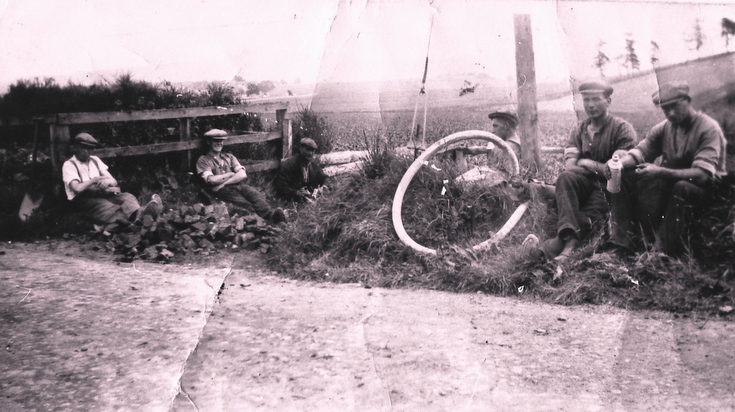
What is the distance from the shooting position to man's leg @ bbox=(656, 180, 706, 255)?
4746 millimetres

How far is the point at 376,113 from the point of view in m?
6.98

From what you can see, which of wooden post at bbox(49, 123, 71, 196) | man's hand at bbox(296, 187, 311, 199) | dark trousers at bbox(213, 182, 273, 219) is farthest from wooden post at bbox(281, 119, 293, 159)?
wooden post at bbox(49, 123, 71, 196)

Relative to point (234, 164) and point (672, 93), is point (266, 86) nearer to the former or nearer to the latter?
point (234, 164)

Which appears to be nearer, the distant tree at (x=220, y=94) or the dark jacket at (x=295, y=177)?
the distant tree at (x=220, y=94)

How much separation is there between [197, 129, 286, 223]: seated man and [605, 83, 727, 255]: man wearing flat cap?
401 cm

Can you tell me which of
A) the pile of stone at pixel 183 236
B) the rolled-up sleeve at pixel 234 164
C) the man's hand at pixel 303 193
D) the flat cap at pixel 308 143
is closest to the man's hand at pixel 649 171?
the pile of stone at pixel 183 236

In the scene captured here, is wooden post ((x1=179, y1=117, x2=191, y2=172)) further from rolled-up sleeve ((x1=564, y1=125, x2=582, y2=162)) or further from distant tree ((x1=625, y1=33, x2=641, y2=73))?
distant tree ((x1=625, y1=33, x2=641, y2=73))

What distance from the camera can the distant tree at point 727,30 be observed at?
16.8 ft

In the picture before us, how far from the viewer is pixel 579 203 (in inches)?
212

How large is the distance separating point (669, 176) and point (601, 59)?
1291mm

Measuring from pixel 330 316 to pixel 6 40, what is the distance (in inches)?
Result: 182

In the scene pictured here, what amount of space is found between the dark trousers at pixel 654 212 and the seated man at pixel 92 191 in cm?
461

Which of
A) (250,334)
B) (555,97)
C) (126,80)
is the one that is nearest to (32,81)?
(126,80)

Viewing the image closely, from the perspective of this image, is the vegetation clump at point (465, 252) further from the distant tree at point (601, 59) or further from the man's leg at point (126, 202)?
the man's leg at point (126, 202)
